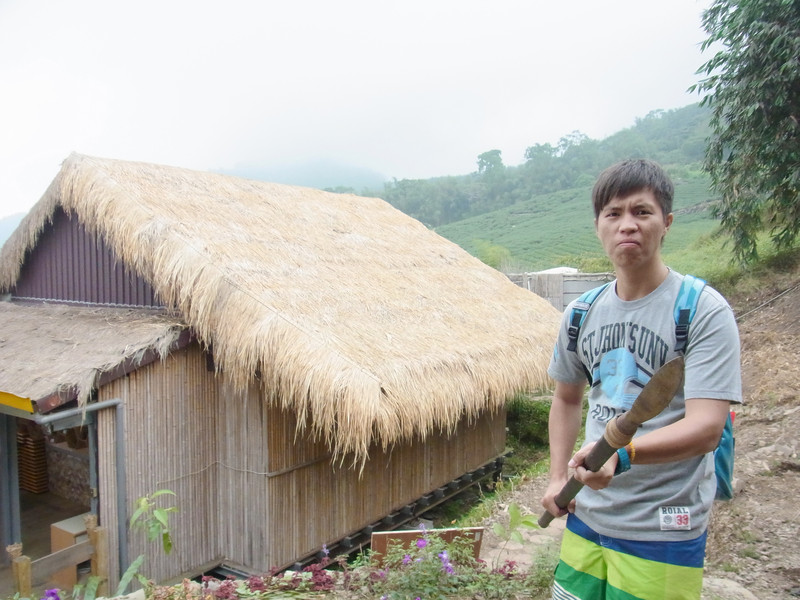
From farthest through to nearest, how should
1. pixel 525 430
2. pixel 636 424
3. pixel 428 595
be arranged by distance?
1. pixel 525 430
2. pixel 428 595
3. pixel 636 424

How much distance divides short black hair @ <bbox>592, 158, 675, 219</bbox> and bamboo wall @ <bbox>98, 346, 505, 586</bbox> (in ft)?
13.0

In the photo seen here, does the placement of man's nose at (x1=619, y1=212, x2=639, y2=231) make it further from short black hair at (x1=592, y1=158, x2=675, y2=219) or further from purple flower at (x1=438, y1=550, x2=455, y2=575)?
purple flower at (x1=438, y1=550, x2=455, y2=575)

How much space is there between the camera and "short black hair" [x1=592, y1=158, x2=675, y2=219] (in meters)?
1.62

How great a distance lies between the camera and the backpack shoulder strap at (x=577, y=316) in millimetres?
1835

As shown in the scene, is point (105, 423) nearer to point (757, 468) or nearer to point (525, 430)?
point (757, 468)

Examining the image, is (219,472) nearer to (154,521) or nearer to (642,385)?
(154,521)

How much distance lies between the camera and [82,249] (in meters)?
6.23

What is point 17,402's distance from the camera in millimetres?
4227

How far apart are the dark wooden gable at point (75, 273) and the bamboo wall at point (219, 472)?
102cm

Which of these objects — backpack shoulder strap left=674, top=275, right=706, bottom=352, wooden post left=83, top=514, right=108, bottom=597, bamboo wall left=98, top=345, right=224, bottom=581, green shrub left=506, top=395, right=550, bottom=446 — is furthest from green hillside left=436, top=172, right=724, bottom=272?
backpack shoulder strap left=674, top=275, right=706, bottom=352

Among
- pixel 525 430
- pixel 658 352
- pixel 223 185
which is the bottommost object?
pixel 525 430

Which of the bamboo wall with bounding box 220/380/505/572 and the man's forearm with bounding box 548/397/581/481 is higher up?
the man's forearm with bounding box 548/397/581/481

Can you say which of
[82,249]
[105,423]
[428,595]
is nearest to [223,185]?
[82,249]

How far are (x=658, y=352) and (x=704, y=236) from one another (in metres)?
18.2
